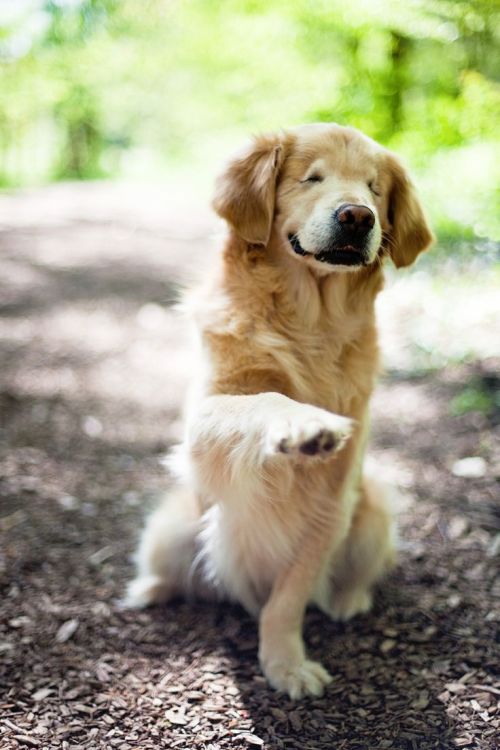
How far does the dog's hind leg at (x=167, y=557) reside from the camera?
2.89m

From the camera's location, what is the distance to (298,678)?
2385 millimetres

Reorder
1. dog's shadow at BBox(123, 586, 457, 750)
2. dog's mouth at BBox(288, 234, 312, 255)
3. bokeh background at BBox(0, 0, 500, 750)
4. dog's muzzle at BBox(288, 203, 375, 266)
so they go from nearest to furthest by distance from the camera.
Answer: dog's shadow at BBox(123, 586, 457, 750) → bokeh background at BBox(0, 0, 500, 750) → dog's muzzle at BBox(288, 203, 375, 266) → dog's mouth at BBox(288, 234, 312, 255)

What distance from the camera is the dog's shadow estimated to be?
214cm

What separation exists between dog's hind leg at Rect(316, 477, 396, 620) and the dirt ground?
78 mm

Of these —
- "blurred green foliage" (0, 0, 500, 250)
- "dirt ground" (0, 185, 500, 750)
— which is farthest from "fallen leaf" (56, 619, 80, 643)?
"blurred green foliage" (0, 0, 500, 250)

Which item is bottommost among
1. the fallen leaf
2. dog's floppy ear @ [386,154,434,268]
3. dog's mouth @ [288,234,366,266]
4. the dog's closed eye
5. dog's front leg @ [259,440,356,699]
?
the fallen leaf

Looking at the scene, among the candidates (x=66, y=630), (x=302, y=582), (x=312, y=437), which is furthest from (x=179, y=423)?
(x=312, y=437)

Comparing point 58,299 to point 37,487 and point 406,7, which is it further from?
point 406,7

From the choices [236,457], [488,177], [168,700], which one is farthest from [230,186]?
[488,177]

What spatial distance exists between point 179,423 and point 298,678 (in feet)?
8.53

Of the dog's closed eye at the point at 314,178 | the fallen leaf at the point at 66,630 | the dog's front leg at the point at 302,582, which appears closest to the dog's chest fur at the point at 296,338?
the dog's front leg at the point at 302,582

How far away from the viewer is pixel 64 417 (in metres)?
4.63

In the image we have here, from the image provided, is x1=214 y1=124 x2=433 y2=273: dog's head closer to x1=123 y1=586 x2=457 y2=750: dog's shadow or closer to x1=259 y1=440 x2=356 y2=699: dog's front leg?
x1=259 y1=440 x2=356 y2=699: dog's front leg

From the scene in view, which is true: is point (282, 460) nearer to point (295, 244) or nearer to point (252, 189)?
point (295, 244)
